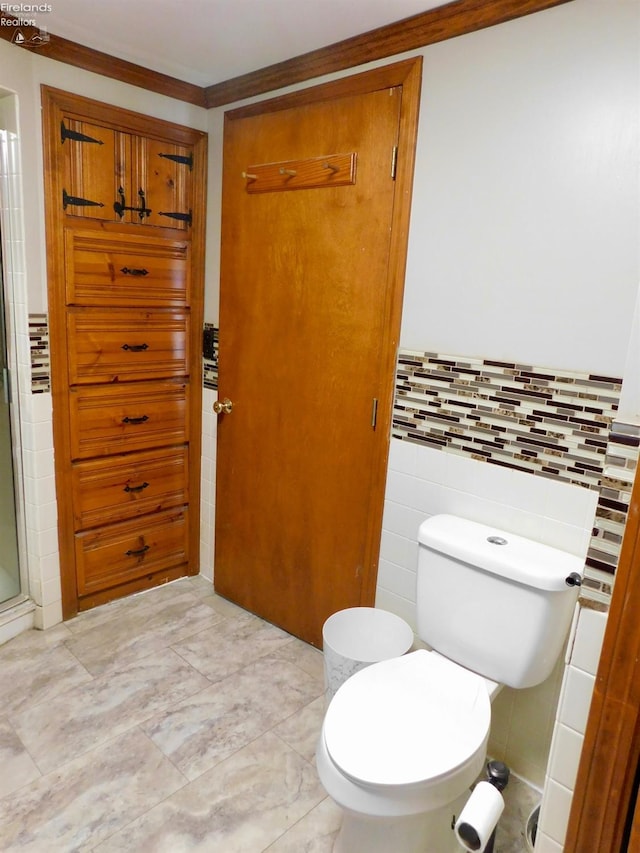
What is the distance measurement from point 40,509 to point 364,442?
4.25 feet

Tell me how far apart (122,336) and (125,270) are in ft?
0.87

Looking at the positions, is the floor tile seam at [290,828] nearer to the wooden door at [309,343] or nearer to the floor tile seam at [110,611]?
the wooden door at [309,343]

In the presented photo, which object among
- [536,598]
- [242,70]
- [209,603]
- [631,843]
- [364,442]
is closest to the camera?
[631,843]

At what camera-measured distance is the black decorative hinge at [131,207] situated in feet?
7.16

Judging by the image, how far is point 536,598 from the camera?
1409 millimetres

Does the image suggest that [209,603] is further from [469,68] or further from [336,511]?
[469,68]

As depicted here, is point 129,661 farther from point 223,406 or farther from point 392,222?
point 392,222

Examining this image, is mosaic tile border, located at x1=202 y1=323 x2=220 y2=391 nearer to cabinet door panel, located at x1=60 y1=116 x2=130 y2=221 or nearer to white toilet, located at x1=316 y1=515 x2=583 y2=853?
cabinet door panel, located at x1=60 y1=116 x2=130 y2=221

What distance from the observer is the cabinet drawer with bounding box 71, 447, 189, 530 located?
231 cm

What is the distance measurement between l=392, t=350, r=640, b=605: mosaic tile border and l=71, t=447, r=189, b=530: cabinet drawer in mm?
1196

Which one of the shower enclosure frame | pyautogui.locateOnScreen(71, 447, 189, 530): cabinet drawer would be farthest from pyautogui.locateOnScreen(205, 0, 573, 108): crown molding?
pyautogui.locateOnScreen(71, 447, 189, 530): cabinet drawer

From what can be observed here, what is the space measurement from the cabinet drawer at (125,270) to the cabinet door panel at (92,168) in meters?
0.10

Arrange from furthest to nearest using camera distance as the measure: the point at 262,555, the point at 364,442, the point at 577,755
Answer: the point at 262,555 < the point at 364,442 < the point at 577,755

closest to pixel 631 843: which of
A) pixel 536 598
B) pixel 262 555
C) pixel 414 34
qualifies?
pixel 536 598
